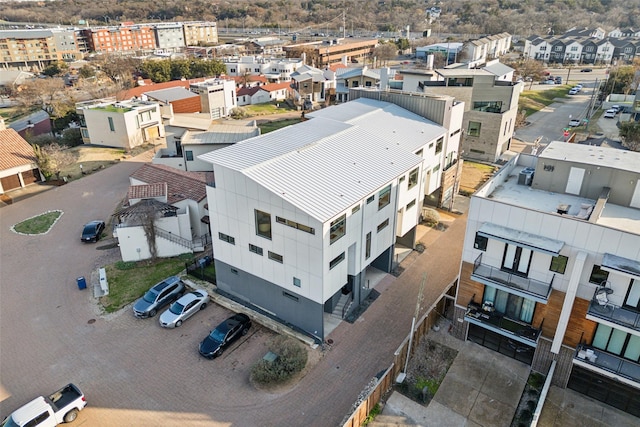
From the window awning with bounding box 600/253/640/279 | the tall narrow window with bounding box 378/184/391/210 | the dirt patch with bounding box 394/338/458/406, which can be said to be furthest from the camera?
the tall narrow window with bounding box 378/184/391/210

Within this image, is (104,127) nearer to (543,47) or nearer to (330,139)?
(330,139)

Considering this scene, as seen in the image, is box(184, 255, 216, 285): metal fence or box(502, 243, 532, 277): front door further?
box(184, 255, 216, 285): metal fence

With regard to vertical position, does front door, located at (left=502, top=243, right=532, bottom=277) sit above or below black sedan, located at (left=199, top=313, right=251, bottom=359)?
above

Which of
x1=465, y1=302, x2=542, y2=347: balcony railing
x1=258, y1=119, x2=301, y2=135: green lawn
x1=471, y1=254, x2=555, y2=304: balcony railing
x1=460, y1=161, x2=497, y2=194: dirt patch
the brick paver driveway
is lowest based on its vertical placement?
the brick paver driveway

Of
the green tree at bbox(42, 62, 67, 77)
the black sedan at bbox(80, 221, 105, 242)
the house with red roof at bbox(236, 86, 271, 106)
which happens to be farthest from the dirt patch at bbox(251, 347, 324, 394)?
the green tree at bbox(42, 62, 67, 77)

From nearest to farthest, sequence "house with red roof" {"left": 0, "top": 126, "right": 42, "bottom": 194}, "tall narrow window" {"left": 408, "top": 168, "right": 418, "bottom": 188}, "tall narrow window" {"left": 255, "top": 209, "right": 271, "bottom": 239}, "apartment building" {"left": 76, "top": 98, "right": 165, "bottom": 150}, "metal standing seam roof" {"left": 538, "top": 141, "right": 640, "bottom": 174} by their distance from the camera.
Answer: "metal standing seam roof" {"left": 538, "top": 141, "right": 640, "bottom": 174} < "tall narrow window" {"left": 255, "top": 209, "right": 271, "bottom": 239} < "tall narrow window" {"left": 408, "top": 168, "right": 418, "bottom": 188} < "house with red roof" {"left": 0, "top": 126, "right": 42, "bottom": 194} < "apartment building" {"left": 76, "top": 98, "right": 165, "bottom": 150}

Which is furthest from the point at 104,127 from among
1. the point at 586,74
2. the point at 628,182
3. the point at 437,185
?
the point at 586,74

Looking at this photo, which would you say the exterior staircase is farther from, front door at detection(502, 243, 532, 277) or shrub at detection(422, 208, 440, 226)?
shrub at detection(422, 208, 440, 226)

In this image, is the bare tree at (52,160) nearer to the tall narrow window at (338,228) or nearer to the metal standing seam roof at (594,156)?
the tall narrow window at (338,228)
